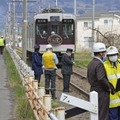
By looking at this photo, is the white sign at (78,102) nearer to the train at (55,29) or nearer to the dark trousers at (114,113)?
the dark trousers at (114,113)

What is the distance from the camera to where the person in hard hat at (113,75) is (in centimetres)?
837

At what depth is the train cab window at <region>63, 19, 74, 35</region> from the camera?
3216 cm

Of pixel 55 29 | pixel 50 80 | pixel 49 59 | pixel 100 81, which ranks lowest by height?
pixel 50 80

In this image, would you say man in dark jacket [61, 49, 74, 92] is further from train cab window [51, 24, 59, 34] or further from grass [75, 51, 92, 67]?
grass [75, 51, 92, 67]

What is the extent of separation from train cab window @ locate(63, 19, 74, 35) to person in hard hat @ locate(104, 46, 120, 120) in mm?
23664

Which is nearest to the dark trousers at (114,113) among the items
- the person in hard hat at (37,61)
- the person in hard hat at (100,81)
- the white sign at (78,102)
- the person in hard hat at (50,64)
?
the person in hard hat at (100,81)

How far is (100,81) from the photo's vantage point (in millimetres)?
8430

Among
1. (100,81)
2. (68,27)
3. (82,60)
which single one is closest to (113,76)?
(100,81)

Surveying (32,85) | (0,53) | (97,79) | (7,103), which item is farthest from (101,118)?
(0,53)

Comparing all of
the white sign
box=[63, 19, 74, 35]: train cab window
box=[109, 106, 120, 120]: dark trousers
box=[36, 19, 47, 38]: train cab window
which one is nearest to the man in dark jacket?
box=[109, 106, 120, 120]: dark trousers

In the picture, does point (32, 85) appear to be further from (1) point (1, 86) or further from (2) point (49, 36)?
(2) point (49, 36)

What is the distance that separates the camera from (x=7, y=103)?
1491 centimetres

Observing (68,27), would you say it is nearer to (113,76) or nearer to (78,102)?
(113,76)

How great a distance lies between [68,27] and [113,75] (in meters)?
24.0
